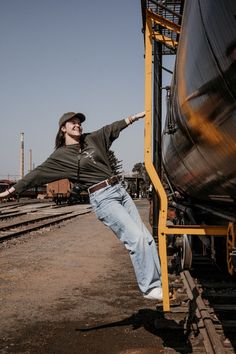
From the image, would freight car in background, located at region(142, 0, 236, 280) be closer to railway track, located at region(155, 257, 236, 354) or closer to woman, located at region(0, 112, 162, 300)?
woman, located at region(0, 112, 162, 300)

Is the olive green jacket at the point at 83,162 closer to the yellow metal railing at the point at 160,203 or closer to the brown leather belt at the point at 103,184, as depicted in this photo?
the brown leather belt at the point at 103,184

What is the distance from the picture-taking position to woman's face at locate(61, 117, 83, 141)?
402cm

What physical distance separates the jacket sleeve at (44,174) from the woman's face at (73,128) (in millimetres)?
238

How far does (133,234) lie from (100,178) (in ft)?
2.14

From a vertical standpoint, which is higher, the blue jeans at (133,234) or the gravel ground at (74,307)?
the blue jeans at (133,234)

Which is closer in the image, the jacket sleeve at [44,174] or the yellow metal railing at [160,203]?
the yellow metal railing at [160,203]

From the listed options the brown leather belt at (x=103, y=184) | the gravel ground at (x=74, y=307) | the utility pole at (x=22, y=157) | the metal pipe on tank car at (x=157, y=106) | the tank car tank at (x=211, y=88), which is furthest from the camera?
the utility pole at (x=22, y=157)

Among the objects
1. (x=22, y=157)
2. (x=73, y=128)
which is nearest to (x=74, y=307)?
(x=73, y=128)

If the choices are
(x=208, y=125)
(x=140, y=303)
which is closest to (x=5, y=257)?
(x=140, y=303)

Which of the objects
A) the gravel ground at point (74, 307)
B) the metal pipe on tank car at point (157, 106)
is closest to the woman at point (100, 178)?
the gravel ground at point (74, 307)

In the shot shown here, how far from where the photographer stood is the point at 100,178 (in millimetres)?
3918

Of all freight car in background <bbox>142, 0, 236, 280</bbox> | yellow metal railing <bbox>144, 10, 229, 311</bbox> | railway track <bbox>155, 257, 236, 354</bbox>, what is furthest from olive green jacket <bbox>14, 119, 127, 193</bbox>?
railway track <bbox>155, 257, 236, 354</bbox>

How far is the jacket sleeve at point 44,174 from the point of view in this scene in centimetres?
390

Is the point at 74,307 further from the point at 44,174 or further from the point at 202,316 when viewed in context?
the point at 44,174
